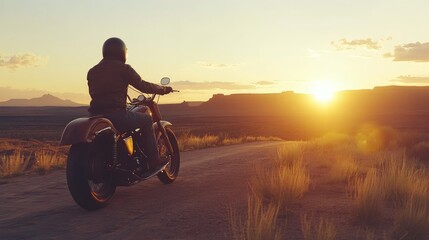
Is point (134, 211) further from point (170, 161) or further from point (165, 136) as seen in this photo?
point (170, 161)

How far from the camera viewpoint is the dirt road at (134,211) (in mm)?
5516

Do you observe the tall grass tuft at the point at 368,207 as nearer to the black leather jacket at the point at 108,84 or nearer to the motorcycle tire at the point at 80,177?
the motorcycle tire at the point at 80,177

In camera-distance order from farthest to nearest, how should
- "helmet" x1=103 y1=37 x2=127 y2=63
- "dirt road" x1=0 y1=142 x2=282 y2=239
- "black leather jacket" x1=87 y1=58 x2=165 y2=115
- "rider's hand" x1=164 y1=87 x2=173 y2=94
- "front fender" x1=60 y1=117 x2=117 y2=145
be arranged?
"rider's hand" x1=164 y1=87 x2=173 y2=94, "helmet" x1=103 y1=37 x2=127 y2=63, "black leather jacket" x1=87 y1=58 x2=165 y2=115, "front fender" x1=60 y1=117 x2=117 y2=145, "dirt road" x1=0 y1=142 x2=282 y2=239

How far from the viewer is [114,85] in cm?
711

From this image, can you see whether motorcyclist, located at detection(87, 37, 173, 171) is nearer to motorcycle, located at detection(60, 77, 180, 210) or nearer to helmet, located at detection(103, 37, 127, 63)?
helmet, located at detection(103, 37, 127, 63)

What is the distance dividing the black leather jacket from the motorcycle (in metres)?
0.32

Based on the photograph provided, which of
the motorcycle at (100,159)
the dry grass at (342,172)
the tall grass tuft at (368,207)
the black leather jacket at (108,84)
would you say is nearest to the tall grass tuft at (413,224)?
the tall grass tuft at (368,207)

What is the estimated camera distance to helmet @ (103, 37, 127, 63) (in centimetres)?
727

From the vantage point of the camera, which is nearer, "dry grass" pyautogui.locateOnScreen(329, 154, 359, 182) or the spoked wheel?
the spoked wheel

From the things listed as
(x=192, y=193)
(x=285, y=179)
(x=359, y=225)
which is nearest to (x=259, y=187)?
(x=285, y=179)

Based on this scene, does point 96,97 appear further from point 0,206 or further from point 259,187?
point 259,187

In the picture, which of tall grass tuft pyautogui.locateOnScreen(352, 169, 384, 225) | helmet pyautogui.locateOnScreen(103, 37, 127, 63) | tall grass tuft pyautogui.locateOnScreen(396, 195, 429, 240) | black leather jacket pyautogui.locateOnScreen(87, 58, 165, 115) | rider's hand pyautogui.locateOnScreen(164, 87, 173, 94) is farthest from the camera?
rider's hand pyautogui.locateOnScreen(164, 87, 173, 94)

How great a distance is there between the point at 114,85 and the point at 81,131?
1.02m

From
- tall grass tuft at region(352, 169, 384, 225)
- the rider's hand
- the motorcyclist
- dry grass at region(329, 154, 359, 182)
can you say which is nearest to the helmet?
the motorcyclist
